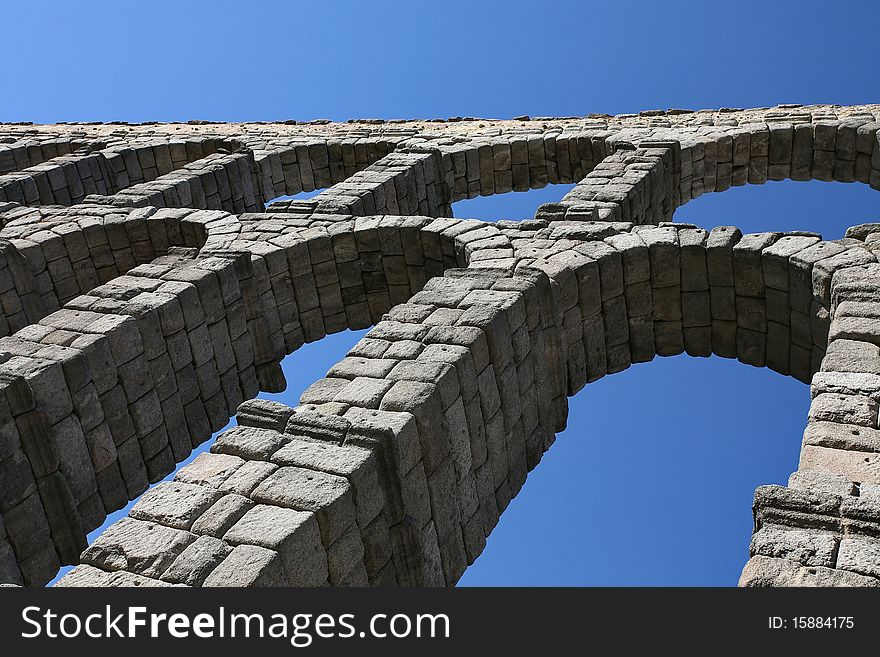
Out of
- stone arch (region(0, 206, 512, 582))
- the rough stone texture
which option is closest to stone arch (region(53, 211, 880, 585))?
the rough stone texture

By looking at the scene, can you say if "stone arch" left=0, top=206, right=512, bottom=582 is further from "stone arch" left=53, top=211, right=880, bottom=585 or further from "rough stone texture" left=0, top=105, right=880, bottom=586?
"stone arch" left=53, top=211, right=880, bottom=585

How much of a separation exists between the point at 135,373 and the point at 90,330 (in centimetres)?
50

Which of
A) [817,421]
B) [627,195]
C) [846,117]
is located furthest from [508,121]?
[817,421]

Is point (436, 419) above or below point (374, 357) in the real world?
below

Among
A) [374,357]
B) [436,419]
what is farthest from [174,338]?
[436,419]

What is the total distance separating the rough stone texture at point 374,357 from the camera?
484 centimetres

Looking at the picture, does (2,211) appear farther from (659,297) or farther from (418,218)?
(659,297)

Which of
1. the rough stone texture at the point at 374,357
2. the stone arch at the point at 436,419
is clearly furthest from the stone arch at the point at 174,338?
the stone arch at the point at 436,419

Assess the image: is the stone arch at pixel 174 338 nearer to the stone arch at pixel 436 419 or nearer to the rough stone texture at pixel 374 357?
the rough stone texture at pixel 374 357

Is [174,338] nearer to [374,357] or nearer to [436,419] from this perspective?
[374,357]

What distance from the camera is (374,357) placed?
255 inches

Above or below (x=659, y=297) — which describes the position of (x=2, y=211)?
above

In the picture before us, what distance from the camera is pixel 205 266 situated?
8.20 m

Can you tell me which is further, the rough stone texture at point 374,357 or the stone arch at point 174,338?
the stone arch at point 174,338
